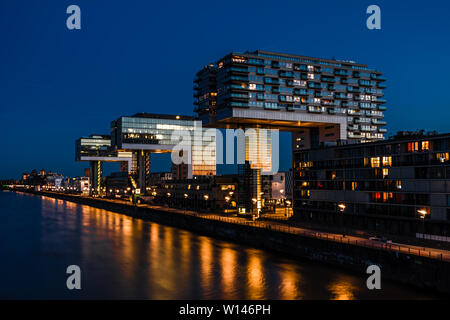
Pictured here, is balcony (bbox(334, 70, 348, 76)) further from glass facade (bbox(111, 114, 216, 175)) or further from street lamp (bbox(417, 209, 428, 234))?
street lamp (bbox(417, 209, 428, 234))

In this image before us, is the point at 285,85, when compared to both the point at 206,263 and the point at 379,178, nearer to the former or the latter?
the point at 379,178

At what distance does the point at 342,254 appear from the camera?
46375mm

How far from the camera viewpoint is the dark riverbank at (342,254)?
37.2 metres

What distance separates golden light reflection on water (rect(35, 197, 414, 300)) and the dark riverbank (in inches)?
76.4

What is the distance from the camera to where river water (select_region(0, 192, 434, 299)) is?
1582 inches

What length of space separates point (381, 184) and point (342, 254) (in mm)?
19560

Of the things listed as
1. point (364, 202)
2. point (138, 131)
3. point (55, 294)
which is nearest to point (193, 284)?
point (55, 294)

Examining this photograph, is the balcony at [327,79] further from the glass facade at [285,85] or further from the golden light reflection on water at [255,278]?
the golden light reflection on water at [255,278]

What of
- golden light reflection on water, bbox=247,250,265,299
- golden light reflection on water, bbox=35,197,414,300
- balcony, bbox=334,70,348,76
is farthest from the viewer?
balcony, bbox=334,70,348,76

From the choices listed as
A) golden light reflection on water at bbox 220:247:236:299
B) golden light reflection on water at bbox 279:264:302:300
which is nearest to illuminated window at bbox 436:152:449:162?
golden light reflection on water at bbox 279:264:302:300

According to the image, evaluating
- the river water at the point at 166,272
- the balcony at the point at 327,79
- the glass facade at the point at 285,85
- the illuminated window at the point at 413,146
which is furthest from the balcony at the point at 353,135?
the river water at the point at 166,272
